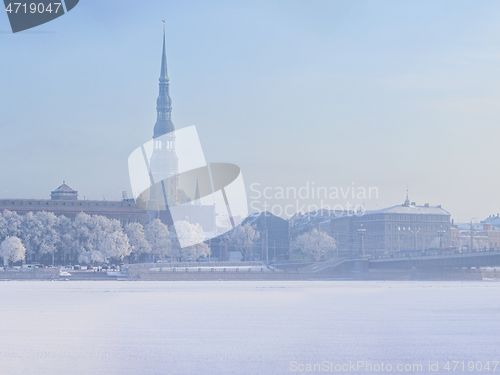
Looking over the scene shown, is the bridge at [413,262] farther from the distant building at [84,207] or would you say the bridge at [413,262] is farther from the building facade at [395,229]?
the building facade at [395,229]

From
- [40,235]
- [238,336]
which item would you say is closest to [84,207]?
[40,235]

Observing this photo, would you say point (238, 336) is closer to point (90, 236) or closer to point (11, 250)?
point (11, 250)

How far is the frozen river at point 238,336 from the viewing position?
21.6m

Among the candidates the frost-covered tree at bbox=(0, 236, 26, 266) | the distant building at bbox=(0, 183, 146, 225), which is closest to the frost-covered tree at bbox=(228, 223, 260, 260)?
the distant building at bbox=(0, 183, 146, 225)

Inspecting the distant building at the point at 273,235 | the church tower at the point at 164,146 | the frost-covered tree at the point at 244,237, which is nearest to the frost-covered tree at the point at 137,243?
the frost-covered tree at the point at 244,237

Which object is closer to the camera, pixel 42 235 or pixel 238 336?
pixel 238 336

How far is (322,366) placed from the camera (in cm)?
2123

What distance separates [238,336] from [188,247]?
9051 cm

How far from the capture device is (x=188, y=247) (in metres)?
118

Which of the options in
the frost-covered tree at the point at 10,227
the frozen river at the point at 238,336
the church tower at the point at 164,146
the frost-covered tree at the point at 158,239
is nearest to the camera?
the frozen river at the point at 238,336

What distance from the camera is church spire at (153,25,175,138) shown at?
558 feet

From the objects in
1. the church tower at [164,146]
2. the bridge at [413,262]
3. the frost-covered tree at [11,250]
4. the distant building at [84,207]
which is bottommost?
the bridge at [413,262]

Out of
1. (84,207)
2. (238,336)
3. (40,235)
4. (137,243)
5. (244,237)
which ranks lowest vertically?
(238,336)

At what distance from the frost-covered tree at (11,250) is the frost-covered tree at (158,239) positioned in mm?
23891
